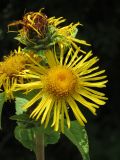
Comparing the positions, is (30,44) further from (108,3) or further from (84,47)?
(108,3)

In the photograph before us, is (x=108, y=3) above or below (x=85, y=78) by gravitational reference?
above

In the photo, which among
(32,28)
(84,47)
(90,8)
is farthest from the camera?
(90,8)

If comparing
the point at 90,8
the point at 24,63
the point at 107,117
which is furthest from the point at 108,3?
the point at 24,63

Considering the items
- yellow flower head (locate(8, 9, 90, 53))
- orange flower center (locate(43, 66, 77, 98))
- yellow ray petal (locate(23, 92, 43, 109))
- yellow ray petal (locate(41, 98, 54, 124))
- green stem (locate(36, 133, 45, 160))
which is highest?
yellow flower head (locate(8, 9, 90, 53))

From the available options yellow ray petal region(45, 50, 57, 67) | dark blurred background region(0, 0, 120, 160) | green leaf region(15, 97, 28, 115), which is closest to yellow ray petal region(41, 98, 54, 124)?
yellow ray petal region(45, 50, 57, 67)

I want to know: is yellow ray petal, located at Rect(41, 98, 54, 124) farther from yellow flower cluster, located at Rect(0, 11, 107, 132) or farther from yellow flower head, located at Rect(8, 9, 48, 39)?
yellow flower head, located at Rect(8, 9, 48, 39)

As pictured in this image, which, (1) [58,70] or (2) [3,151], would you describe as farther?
(2) [3,151]

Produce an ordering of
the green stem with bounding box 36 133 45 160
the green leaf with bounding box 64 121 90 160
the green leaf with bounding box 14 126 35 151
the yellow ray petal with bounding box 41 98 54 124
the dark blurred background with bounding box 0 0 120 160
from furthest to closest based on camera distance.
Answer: the dark blurred background with bounding box 0 0 120 160 < the green leaf with bounding box 14 126 35 151 < the green stem with bounding box 36 133 45 160 < the green leaf with bounding box 64 121 90 160 < the yellow ray petal with bounding box 41 98 54 124

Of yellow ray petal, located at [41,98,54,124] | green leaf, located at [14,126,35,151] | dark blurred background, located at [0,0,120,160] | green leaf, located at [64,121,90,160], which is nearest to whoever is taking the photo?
yellow ray petal, located at [41,98,54,124]

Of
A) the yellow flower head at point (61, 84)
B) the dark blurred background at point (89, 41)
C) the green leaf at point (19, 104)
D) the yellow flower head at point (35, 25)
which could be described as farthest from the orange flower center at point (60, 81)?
the dark blurred background at point (89, 41)
